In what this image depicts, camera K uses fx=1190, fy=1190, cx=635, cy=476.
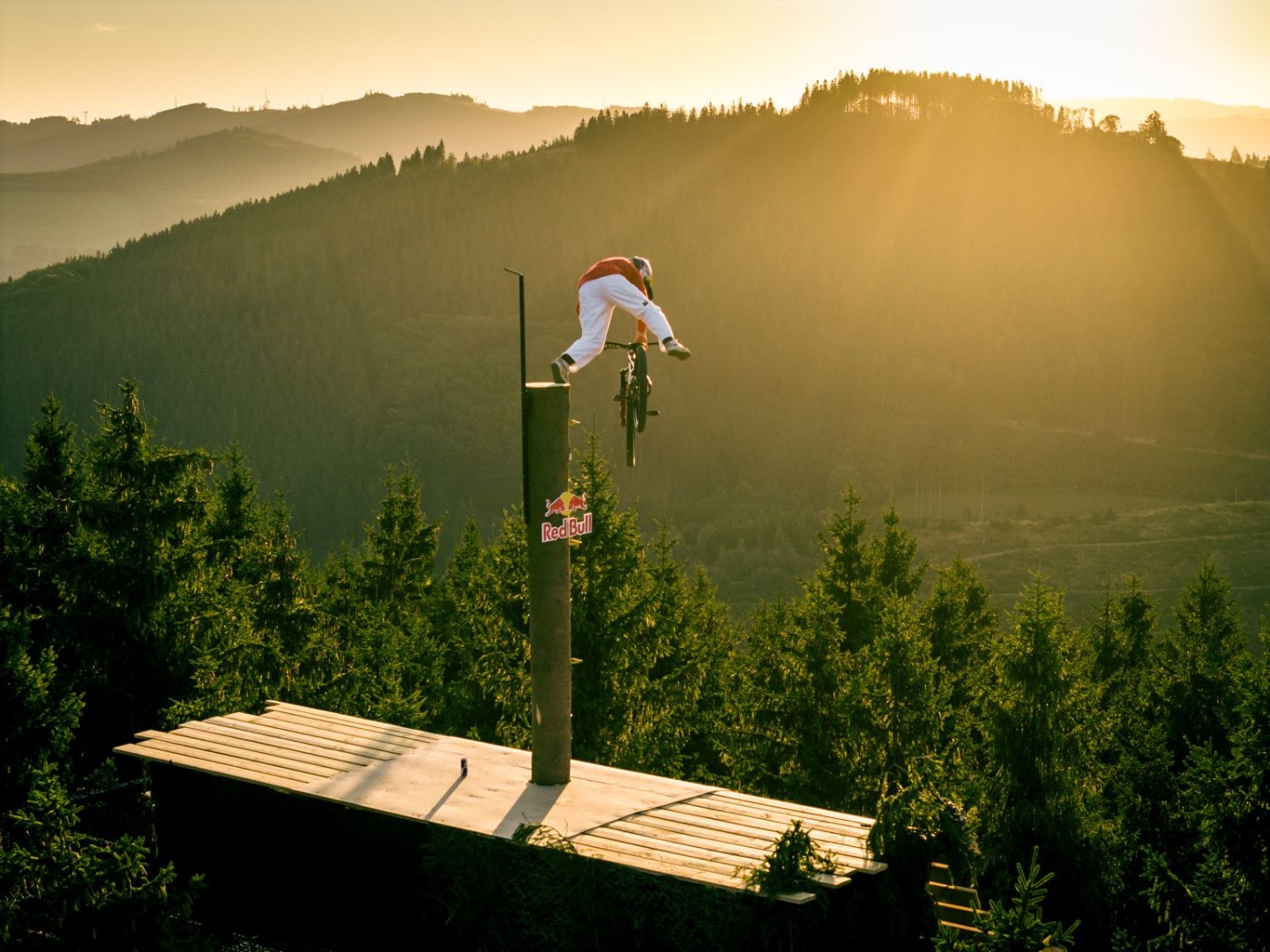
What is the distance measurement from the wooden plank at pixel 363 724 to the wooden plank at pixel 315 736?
0.41m

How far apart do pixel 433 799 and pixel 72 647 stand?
1138 centimetres

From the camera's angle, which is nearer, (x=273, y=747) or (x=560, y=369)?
(x=560, y=369)

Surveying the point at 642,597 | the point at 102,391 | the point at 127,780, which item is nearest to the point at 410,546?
the point at 642,597

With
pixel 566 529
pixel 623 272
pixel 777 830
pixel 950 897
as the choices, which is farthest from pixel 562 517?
pixel 950 897

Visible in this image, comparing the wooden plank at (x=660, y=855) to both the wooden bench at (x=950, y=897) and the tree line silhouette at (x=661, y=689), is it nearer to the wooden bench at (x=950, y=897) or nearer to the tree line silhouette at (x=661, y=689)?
the tree line silhouette at (x=661, y=689)

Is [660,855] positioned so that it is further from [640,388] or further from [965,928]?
[640,388]

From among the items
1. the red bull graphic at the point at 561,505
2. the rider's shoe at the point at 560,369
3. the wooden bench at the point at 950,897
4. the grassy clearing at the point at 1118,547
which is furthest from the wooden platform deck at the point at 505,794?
the grassy clearing at the point at 1118,547

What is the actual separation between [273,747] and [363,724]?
1.47m

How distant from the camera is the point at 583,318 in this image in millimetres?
13031

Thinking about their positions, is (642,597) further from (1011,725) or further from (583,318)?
(583,318)

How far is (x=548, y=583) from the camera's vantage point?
13312 mm

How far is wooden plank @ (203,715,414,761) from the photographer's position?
552 inches

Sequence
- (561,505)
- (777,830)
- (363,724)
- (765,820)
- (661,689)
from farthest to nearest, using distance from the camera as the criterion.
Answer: (661,689) → (363,724) → (561,505) → (765,820) → (777,830)

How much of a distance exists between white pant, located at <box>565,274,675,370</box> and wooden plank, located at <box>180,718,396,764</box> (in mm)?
5127
